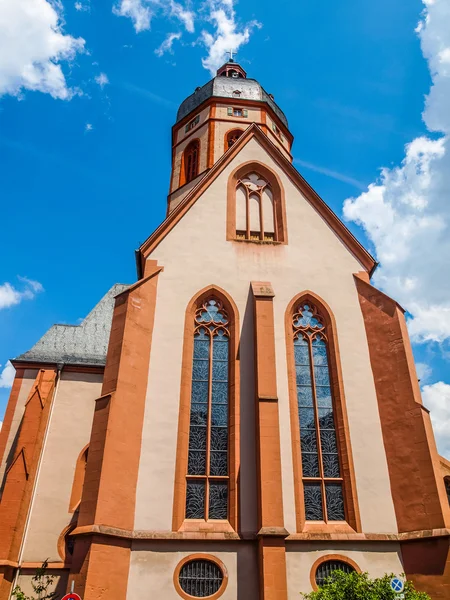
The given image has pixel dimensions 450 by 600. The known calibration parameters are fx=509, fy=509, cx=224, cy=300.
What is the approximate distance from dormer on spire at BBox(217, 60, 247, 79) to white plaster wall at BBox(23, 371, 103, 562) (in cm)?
2665

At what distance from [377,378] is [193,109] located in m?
21.1

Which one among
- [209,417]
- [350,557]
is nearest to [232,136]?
[209,417]

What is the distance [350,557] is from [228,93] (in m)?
25.3

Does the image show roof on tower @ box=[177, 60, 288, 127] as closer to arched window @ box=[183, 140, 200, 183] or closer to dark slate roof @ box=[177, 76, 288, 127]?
dark slate roof @ box=[177, 76, 288, 127]

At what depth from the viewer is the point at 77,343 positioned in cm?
2197

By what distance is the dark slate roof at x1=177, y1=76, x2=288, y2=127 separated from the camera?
29.7m

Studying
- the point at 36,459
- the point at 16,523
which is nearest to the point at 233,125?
the point at 36,459

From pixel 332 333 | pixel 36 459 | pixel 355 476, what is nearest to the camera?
pixel 355 476

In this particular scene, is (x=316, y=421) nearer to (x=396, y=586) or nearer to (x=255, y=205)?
(x=396, y=586)

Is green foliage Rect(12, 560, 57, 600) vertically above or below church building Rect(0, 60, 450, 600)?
below

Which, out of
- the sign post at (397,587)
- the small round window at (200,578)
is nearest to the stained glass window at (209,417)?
the small round window at (200,578)

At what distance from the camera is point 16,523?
15586 millimetres

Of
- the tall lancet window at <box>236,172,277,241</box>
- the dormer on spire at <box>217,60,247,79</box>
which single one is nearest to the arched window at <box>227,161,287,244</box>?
the tall lancet window at <box>236,172,277,241</box>

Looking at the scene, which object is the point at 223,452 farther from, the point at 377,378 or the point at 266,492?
the point at 377,378
